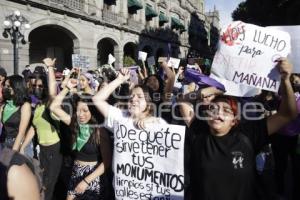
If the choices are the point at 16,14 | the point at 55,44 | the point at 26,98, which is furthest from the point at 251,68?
the point at 55,44

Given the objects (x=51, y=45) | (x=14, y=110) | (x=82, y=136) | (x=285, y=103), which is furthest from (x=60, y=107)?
(x=51, y=45)

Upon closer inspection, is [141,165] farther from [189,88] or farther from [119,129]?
[189,88]

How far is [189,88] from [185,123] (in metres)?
1.78

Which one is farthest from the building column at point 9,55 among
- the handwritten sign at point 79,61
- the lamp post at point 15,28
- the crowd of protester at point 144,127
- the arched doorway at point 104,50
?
the arched doorway at point 104,50

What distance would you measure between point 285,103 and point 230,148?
0.50m

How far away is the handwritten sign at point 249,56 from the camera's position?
12.6 feet

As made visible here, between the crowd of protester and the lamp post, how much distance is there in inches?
378

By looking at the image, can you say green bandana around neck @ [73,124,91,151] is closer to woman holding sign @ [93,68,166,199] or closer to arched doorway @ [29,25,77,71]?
woman holding sign @ [93,68,166,199]

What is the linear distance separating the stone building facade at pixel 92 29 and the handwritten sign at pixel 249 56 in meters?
5.62

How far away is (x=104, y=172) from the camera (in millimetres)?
3988

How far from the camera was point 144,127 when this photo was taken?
3527mm

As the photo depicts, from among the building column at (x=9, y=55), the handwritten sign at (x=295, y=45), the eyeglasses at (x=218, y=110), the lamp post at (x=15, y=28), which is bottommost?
the eyeglasses at (x=218, y=110)

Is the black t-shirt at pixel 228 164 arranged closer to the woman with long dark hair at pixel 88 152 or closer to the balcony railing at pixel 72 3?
the woman with long dark hair at pixel 88 152

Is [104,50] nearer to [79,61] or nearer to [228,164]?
[79,61]
